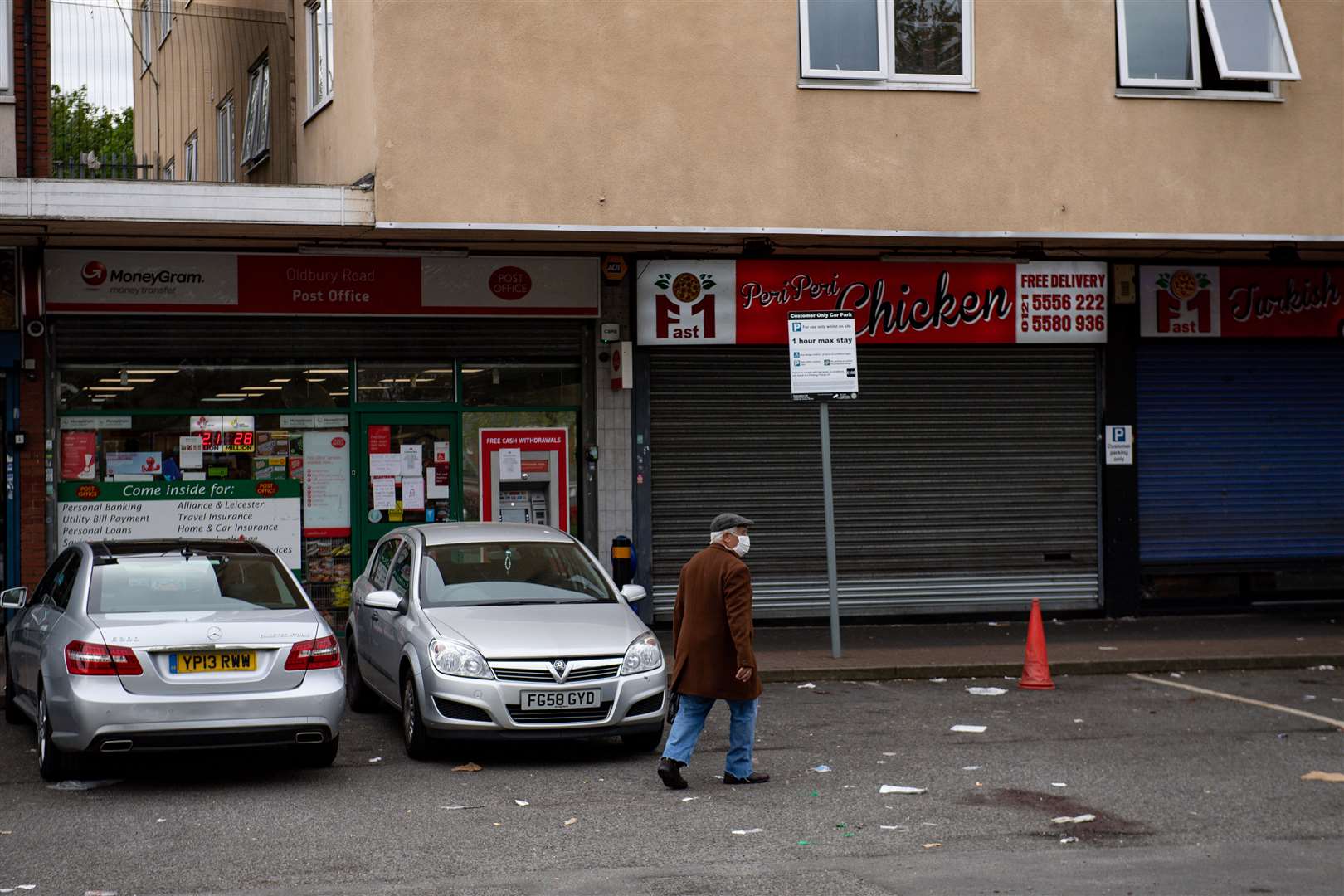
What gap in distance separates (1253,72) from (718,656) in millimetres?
9805

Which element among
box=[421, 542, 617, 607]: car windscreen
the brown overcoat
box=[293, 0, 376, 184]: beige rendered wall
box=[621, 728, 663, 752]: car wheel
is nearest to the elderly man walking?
the brown overcoat

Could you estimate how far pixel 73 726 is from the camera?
8570 mm

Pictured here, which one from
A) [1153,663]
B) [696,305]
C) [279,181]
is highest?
[279,181]

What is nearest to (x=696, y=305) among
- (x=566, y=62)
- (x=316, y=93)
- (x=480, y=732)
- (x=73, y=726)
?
(x=566, y=62)

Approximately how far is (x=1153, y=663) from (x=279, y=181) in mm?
10686

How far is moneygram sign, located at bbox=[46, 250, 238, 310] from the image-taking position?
1505cm

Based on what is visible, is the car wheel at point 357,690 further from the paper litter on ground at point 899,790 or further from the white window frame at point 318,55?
the white window frame at point 318,55

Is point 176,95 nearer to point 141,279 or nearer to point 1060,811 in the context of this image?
point 141,279

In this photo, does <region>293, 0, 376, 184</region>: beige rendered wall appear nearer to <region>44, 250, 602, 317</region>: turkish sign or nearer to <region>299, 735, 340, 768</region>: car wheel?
<region>44, 250, 602, 317</region>: turkish sign

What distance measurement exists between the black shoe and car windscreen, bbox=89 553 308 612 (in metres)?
2.51

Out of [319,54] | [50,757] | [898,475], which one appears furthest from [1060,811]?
[319,54]

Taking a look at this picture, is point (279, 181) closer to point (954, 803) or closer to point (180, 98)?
point (180, 98)

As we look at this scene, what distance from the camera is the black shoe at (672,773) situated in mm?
8852

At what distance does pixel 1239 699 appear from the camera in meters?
12.5
